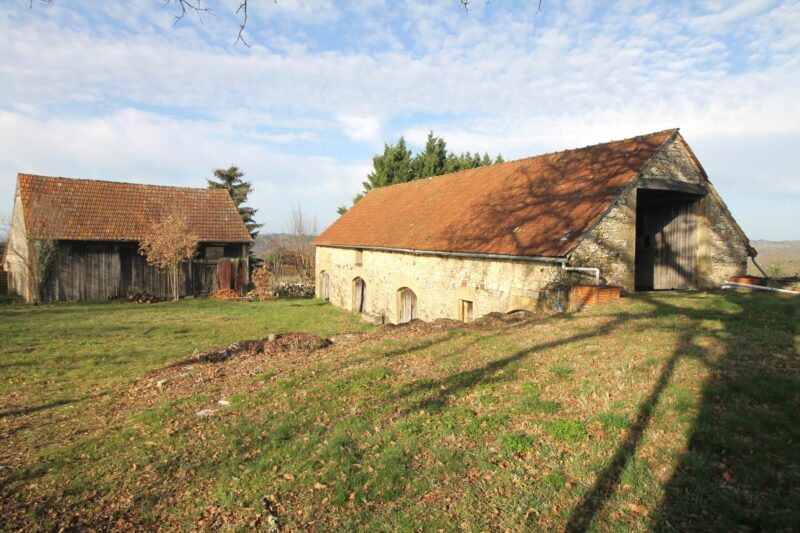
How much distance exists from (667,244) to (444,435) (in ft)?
39.7

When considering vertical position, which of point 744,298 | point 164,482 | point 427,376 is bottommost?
point 164,482

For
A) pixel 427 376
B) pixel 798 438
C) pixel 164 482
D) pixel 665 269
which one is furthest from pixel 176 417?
pixel 665 269

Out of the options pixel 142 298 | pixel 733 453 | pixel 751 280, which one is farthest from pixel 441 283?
pixel 142 298

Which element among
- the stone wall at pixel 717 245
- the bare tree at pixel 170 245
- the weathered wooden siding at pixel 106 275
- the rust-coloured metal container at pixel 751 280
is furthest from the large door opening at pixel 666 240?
the weathered wooden siding at pixel 106 275

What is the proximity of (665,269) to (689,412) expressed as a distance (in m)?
10.8

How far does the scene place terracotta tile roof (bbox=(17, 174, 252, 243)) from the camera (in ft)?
71.3

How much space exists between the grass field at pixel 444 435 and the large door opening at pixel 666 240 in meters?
4.85

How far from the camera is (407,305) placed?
18.3 metres

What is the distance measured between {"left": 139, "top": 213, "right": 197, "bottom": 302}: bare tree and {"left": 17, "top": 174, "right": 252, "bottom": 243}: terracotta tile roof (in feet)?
3.28

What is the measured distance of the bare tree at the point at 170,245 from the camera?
22531mm

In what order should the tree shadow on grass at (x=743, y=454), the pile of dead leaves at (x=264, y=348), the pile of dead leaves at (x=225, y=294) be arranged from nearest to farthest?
the tree shadow on grass at (x=743, y=454) < the pile of dead leaves at (x=264, y=348) < the pile of dead leaves at (x=225, y=294)

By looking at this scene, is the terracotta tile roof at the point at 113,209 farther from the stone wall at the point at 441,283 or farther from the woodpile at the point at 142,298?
the stone wall at the point at 441,283

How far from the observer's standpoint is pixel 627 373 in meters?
6.42

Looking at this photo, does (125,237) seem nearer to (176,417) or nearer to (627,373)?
(176,417)
